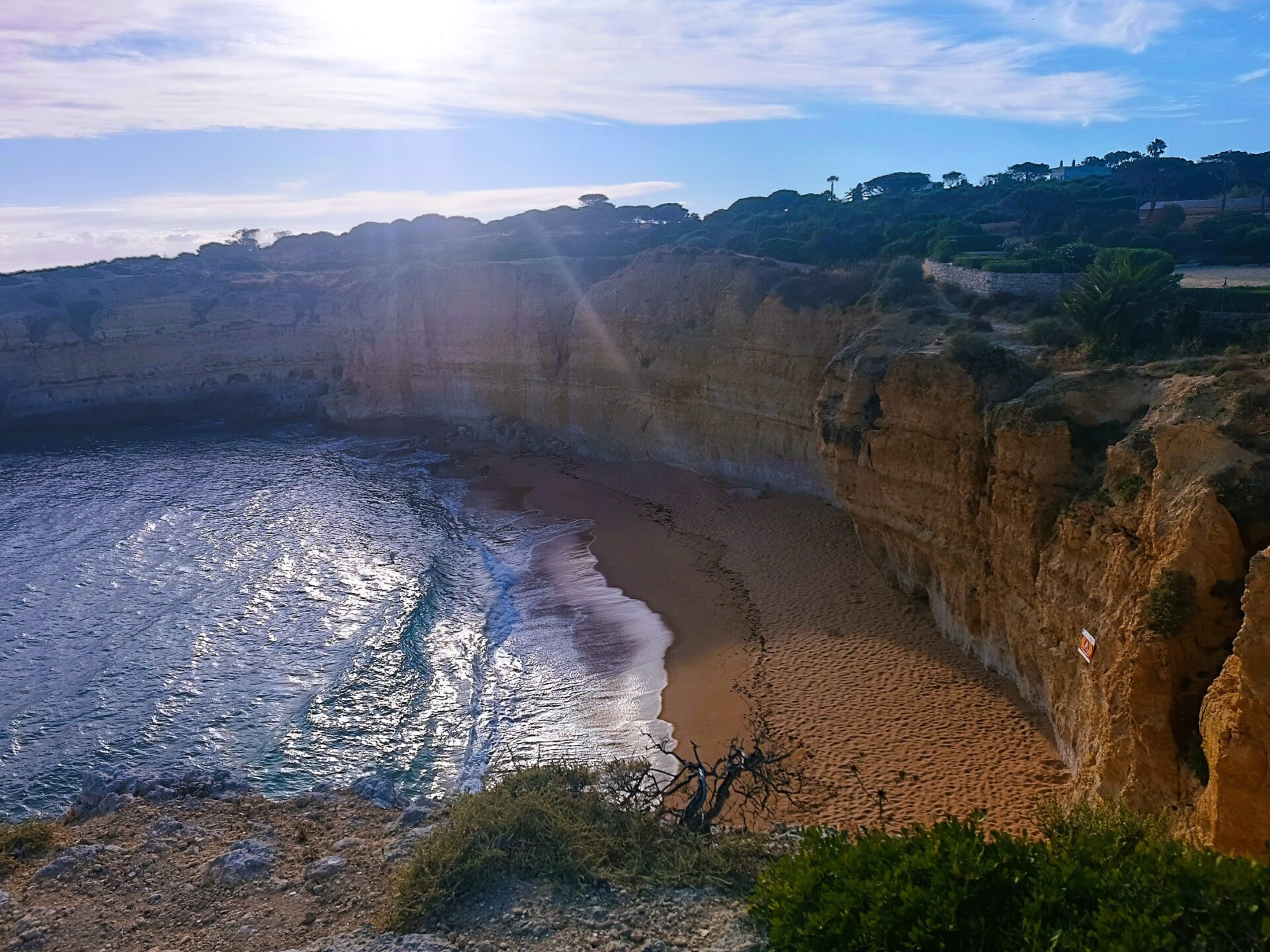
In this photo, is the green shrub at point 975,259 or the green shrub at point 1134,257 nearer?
the green shrub at point 1134,257

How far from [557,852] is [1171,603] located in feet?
24.8

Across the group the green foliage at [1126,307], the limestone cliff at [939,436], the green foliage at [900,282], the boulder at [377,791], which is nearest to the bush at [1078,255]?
the green foliage at [900,282]

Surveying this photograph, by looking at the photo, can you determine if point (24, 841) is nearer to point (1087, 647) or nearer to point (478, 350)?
point (1087, 647)

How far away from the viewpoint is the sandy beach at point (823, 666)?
13.0m

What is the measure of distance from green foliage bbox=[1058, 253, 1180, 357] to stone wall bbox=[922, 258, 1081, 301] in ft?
11.7

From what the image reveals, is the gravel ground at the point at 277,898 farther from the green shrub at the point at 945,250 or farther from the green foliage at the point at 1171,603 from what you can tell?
the green shrub at the point at 945,250

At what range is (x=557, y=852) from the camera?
33.3ft

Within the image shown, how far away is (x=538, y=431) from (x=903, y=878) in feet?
113

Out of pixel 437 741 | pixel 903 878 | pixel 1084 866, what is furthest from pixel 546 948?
pixel 437 741

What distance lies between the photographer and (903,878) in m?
6.53

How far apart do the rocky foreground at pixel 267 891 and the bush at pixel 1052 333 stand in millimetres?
13231

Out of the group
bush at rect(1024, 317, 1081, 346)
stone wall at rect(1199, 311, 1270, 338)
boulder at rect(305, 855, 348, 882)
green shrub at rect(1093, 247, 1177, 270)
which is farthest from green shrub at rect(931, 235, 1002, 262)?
boulder at rect(305, 855, 348, 882)

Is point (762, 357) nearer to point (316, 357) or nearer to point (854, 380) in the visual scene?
point (854, 380)

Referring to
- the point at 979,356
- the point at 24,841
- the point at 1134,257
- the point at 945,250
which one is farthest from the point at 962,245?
the point at 24,841
